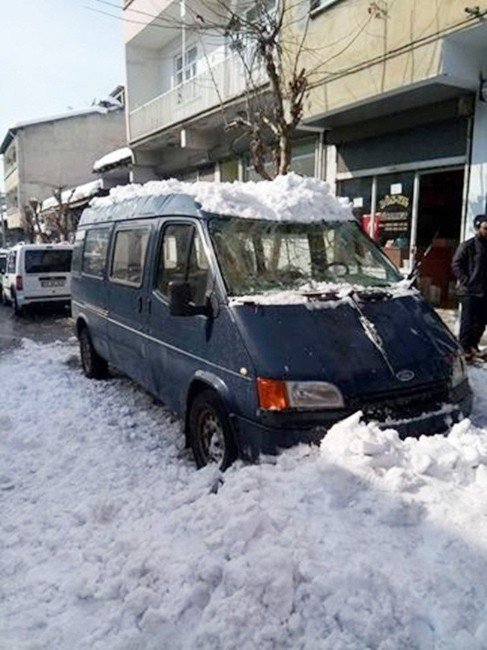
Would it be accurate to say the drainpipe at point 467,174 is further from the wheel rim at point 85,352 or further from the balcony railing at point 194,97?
the wheel rim at point 85,352

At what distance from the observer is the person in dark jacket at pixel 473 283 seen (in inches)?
268

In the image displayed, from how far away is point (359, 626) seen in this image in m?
2.21

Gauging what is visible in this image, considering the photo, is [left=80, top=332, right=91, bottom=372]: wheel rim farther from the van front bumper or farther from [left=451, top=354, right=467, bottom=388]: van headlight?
[left=451, top=354, right=467, bottom=388]: van headlight

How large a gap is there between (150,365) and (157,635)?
8.99 feet

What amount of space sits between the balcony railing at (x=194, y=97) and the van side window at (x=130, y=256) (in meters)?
5.81

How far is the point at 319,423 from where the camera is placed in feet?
10.6

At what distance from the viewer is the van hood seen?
3.29m

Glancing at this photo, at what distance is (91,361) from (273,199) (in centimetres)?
365

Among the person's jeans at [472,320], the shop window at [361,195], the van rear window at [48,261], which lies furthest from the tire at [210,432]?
the van rear window at [48,261]

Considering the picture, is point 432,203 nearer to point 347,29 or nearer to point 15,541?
point 347,29

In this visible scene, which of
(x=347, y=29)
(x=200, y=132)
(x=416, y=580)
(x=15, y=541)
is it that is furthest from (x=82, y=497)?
(x=200, y=132)

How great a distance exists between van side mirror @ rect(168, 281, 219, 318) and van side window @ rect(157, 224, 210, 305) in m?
0.09

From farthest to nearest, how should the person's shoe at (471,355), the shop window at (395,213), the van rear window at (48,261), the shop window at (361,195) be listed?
1. the van rear window at (48,261)
2. the shop window at (361,195)
3. the shop window at (395,213)
4. the person's shoe at (471,355)

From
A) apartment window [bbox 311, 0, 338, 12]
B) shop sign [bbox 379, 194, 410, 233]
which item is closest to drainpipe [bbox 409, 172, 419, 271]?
shop sign [bbox 379, 194, 410, 233]
